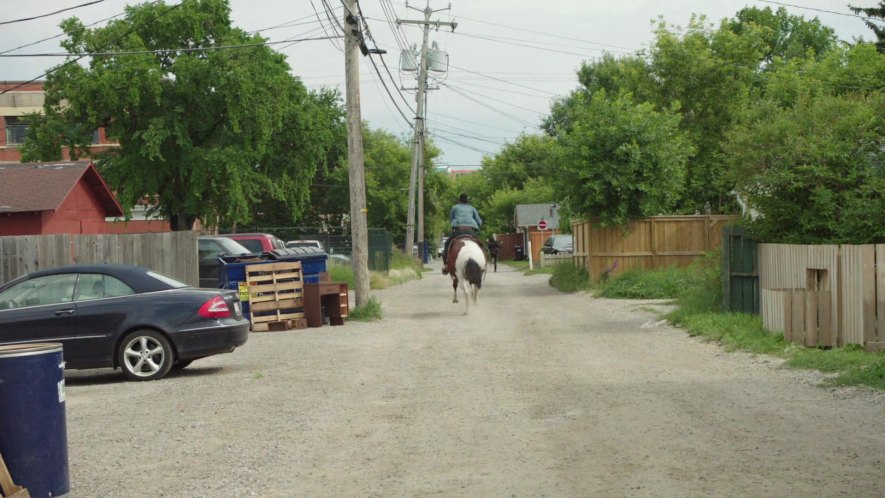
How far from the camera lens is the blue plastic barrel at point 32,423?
6.59 m

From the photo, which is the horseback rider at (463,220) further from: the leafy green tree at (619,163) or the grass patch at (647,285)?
the leafy green tree at (619,163)

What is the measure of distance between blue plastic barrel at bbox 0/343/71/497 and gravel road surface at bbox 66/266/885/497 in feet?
2.09

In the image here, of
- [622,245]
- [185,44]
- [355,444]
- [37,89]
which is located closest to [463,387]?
[355,444]

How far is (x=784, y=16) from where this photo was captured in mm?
68438

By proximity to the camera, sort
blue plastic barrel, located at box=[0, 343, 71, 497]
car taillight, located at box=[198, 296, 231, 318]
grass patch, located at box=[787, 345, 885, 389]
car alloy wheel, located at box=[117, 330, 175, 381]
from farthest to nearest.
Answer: car taillight, located at box=[198, 296, 231, 318] < car alloy wheel, located at box=[117, 330, 175, 381] < grass patch, located at box=[787, 345, 885, 389] < blue plastic barrel, located at box=[0, 343, 71, 497]

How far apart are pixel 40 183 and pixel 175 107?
40.0ft

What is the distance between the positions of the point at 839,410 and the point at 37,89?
60.6 m

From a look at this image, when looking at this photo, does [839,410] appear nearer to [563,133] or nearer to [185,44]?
[563,133]

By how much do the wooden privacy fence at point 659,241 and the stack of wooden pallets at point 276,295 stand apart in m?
11.6

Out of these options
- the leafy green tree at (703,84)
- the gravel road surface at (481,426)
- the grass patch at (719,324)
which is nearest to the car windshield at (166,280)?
the gravel road surface at (481,426)

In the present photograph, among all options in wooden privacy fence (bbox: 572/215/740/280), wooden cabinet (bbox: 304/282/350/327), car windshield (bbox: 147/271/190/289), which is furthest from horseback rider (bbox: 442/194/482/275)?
car windshield (bbox: 147/271/190/289)

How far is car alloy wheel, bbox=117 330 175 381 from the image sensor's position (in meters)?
13.3

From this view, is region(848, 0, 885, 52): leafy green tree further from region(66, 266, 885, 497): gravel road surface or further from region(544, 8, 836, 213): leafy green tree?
region(66, 266, 885, 497): gravel road surface

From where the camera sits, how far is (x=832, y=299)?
1415 cm
